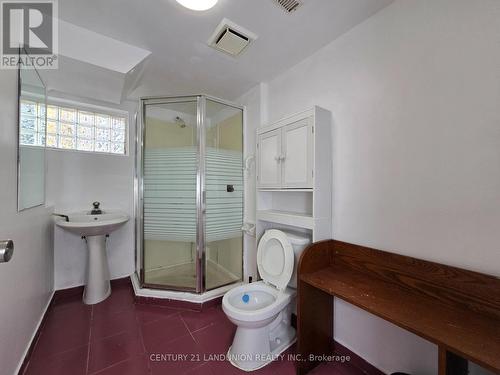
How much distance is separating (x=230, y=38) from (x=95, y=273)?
8.20 feet

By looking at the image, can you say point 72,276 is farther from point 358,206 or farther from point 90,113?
point 358,206

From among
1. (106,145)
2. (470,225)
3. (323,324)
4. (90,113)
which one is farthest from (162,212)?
(470,225)

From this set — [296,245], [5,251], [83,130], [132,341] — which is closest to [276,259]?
[296,245]

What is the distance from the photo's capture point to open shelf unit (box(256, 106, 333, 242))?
4.75ft

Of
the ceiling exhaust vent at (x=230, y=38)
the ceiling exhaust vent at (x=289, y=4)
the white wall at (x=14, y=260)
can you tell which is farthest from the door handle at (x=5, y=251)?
the ceiling exhaust vent at (x=289, y=4)

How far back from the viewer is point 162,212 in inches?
87.4

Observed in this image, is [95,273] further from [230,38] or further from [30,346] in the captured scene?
[230,38]

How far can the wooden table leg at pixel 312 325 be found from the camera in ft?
4.27

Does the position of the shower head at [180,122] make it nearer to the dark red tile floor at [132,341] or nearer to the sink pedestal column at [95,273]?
the sink pedestal column at [95,273]

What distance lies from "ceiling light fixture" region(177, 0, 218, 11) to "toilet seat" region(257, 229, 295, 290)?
5.16 feet

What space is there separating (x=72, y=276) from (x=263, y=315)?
2147mm

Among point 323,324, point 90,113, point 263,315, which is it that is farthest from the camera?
point 90,113

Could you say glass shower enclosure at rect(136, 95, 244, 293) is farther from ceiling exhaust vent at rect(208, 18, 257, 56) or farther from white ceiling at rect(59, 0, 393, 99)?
ceiling exhaust vent at rect(208, 18, 257, 56)

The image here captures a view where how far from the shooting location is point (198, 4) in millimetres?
1172
